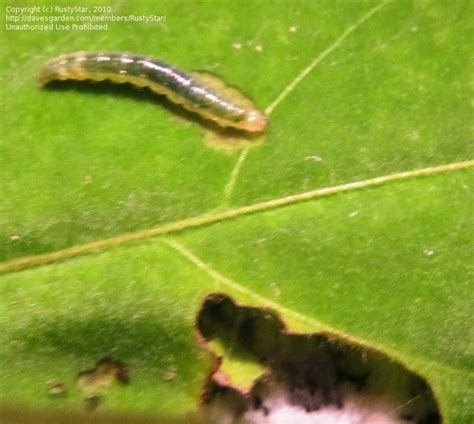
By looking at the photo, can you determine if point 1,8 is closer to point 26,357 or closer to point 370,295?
point 26,357

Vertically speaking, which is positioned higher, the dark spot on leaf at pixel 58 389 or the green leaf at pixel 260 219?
the green leaf at pixel 260 219

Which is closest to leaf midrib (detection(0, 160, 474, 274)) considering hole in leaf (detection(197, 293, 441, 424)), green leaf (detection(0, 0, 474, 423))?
green leaf (detection(0, 0, 474, 423))

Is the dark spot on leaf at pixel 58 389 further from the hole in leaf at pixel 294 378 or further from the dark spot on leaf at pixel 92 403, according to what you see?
the hole in leaf at pixel 294 378

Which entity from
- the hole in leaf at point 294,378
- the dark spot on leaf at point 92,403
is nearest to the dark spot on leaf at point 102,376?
the dark spot on leaf at point 92,403

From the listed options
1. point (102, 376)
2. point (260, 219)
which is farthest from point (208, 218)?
point (102, 376)

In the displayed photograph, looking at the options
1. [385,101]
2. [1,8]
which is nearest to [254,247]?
[385,101]
